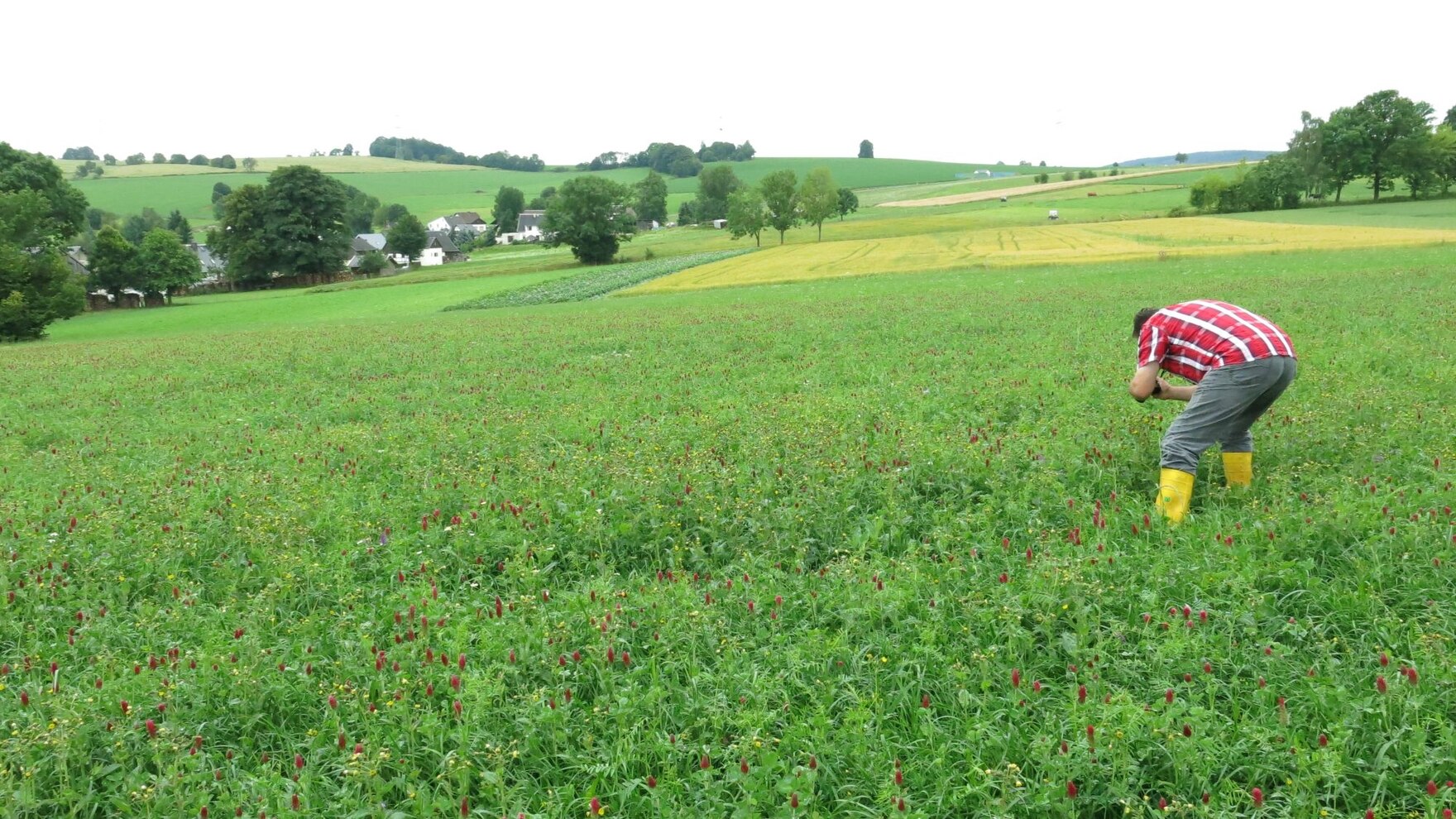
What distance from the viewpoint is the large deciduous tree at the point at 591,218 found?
79250 millimetres

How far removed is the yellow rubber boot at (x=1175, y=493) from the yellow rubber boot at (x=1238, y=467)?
621 mm

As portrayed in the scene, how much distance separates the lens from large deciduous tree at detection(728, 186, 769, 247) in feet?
303

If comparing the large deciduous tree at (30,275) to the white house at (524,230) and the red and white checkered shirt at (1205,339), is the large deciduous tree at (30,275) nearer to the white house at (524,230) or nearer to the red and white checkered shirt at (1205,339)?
the red and white checkered shirt at (1205,339)

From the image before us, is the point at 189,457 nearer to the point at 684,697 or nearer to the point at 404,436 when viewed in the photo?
the point at 404,436

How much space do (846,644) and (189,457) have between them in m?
9.20

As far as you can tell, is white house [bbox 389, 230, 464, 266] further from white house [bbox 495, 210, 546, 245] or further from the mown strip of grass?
the mown strip of grass

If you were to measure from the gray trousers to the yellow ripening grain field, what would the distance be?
4035 centimetres

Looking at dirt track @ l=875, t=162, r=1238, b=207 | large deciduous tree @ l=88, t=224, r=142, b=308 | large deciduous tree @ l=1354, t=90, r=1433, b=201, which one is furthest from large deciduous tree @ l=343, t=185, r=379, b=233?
large deciduous tree @ l=1354, t=90, r=1433, b=201

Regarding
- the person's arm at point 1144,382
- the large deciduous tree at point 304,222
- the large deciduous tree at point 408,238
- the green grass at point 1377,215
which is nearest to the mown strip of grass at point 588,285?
the large deciduous tree at point 304,222

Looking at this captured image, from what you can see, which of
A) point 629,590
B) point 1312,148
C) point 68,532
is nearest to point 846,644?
point 629,590

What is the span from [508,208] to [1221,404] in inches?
5907

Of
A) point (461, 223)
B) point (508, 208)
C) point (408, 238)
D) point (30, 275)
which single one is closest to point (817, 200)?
point (408, 238)

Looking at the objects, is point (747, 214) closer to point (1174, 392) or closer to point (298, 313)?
point (298, 313)

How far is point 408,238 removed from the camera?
113 meters
